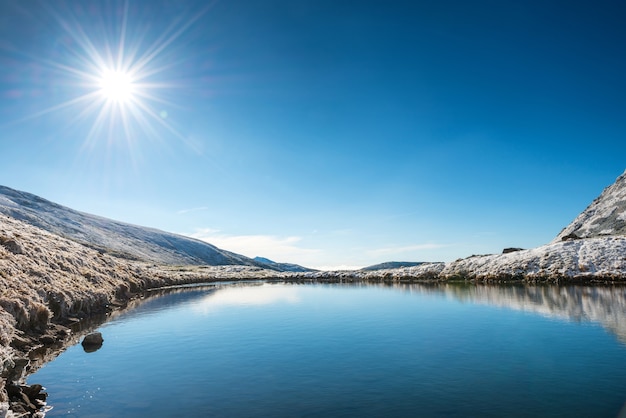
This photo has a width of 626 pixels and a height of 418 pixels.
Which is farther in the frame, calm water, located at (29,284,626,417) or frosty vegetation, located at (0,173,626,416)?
frosty vegetation, located at (0,173,626,416)

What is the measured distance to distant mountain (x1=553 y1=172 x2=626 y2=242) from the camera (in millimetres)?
100500

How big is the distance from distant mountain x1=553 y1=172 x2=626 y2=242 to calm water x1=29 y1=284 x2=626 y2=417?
274ft

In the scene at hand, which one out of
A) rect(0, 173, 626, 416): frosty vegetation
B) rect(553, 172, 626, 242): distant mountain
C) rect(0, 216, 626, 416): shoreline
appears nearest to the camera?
rect(0, 216, 626, 416): shoreline

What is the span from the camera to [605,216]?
4417 inches

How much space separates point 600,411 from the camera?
41.8 feet

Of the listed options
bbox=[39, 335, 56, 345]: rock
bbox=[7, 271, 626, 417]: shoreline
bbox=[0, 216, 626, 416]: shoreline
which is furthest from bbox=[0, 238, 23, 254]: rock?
bbox=[39, 335, 56, 345]: rock

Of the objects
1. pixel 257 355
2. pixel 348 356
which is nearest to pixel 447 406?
pixel 348 356

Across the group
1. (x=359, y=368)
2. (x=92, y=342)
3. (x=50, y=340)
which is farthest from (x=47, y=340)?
(x=359, y=368)

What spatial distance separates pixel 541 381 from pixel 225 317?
31883mm

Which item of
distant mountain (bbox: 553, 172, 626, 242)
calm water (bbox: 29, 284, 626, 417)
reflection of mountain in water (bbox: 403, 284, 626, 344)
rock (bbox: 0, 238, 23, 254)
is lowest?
calm water (bbox: 29, 284, 626, 417)

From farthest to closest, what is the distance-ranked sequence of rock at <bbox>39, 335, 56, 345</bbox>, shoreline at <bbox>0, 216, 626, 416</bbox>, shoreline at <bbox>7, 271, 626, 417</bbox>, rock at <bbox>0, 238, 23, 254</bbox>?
1. rock at <bbox>0, 238, 23, 254</bbox>
2. rock at <bbox>39, 335, 56, 345</bbox>
3. shoreline at <bbox>0, 216, 626, 416</bbox>
4. shoreline at <bbox>7, 271, 626, 417</bbox>

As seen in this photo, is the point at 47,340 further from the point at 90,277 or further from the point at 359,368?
the point at 90,277

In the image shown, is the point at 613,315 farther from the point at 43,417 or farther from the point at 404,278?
the point at 404,278

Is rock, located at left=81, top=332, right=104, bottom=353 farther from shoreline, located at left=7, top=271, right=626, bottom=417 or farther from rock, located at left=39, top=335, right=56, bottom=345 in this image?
rock, located at left=39, top=335, right=56, bottom=345
